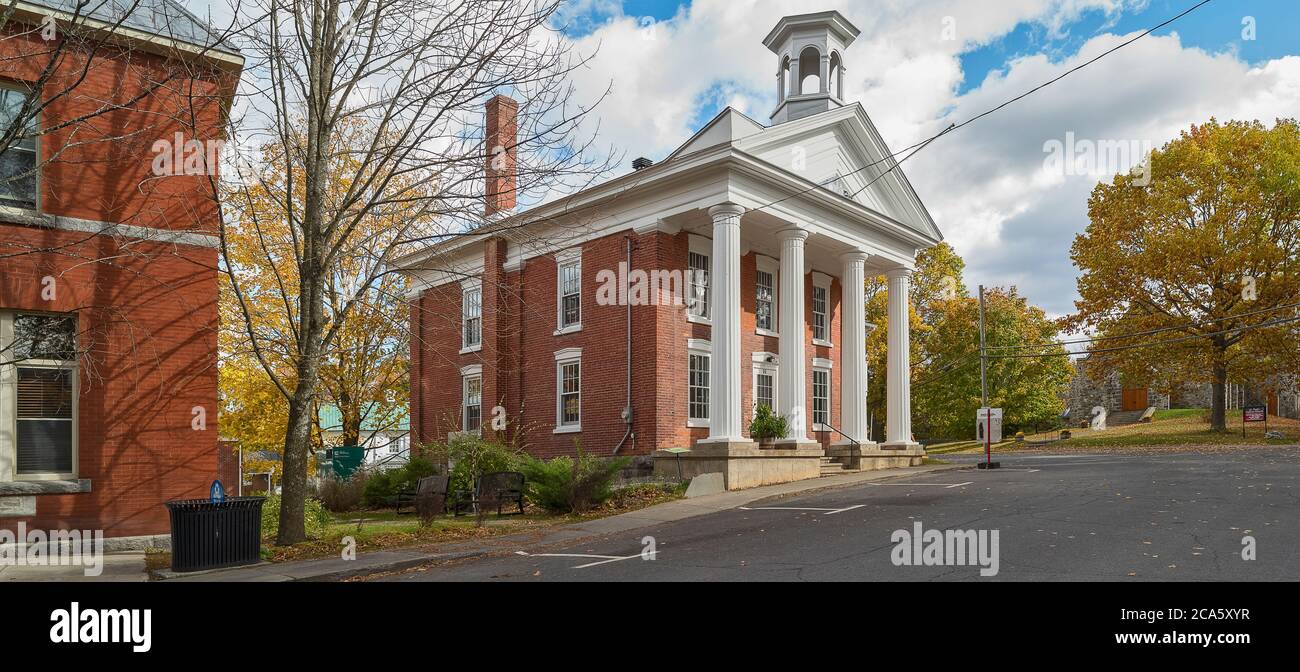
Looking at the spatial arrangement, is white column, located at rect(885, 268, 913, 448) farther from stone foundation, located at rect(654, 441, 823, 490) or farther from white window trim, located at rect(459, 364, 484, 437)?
white window trim, located at rect(459, 364, 484, 437)

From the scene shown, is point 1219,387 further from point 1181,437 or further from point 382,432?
point 382,432

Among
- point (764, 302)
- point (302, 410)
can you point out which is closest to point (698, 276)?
point (764, 302)

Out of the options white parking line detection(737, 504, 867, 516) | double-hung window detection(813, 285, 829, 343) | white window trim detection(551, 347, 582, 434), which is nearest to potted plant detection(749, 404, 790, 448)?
white window trim detection(551, 347, 582, 434)

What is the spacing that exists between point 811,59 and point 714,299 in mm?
10067

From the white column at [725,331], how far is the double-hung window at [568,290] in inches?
199

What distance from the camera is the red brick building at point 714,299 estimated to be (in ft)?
67.7

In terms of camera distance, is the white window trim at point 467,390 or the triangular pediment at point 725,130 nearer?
the triangular pediment at point 725,130

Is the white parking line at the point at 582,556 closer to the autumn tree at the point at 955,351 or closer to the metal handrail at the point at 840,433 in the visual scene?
the metal handrail at the point at 840,433

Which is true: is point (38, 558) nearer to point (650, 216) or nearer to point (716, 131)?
point (650, 216)

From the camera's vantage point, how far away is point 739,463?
1953 cm

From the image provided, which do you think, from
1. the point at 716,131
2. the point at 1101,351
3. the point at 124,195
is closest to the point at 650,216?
the point at 716,131

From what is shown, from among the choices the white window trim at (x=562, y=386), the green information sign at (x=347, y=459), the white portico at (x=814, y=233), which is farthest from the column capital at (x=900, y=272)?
the green information sign at (x=347, y=459)

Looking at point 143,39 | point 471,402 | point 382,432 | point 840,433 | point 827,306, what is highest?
point 143,39
